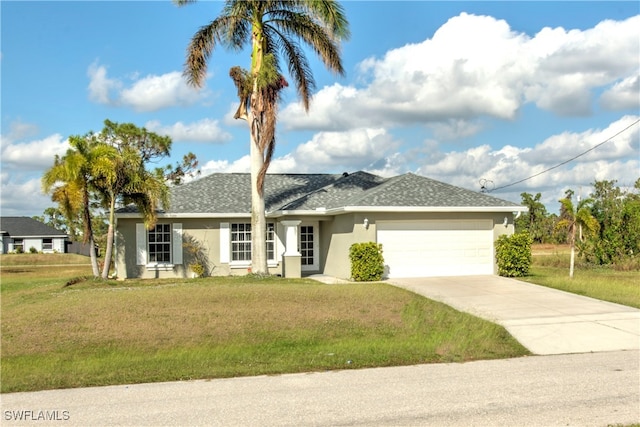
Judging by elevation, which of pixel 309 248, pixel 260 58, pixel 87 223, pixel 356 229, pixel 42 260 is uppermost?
pixel 260 58

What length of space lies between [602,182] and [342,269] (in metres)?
32.4

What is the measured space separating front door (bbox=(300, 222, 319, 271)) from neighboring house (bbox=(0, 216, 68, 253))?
41.0 meters

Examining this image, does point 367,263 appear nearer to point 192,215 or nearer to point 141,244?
point 192,215

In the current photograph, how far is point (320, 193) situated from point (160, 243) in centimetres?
633

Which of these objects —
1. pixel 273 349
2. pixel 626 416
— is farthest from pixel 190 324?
pixel 626 416

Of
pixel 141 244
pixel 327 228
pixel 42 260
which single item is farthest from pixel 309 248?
pixel 42 260

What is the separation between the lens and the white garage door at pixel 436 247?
18.9m

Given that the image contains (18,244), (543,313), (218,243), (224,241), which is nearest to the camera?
(543,313)

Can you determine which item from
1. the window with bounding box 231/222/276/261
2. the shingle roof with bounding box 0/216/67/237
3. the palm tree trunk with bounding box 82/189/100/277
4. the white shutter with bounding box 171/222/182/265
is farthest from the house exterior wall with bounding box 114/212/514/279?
the shingle roof with bounding box 0/216/67/237

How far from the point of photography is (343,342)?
405 inches

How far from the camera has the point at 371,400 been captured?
272 inches

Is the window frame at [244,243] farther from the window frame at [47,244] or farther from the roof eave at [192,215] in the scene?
the window frame at [47,244]

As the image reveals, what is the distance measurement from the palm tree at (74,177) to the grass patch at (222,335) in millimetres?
4715

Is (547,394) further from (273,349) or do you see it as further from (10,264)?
(10,264)
